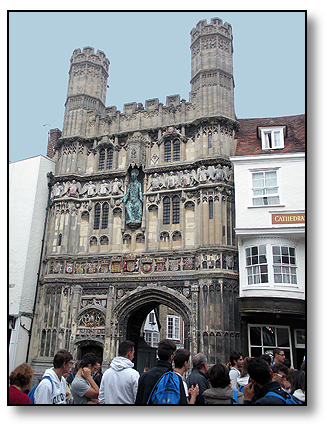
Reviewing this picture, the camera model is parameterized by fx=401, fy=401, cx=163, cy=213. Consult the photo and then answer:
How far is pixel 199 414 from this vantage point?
6574 millimetres

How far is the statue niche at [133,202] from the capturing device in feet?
66.3

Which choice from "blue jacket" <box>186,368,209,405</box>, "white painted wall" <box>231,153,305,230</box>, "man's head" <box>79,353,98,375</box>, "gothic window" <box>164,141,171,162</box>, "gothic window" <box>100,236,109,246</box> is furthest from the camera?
"gothic window" <box>164,141,171,162</box>

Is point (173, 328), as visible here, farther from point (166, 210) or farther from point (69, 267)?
point (166, 210)

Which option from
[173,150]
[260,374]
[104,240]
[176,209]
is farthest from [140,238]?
[260,374]

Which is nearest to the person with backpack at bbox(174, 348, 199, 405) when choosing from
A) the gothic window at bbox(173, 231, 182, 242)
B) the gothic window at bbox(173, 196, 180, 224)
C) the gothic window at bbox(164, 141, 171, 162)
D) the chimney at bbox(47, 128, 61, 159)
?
the gothic window at bbox(173, 231, 182, 242)

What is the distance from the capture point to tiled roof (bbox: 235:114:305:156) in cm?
1895

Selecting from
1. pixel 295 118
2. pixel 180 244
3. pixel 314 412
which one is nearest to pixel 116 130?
pixel 180 244

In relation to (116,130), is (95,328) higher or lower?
lower

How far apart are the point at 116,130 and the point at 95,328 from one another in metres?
10.8

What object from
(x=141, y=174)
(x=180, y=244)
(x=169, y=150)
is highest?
(x=169, y=150)

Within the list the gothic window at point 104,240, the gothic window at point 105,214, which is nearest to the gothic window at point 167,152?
the gothic window at point 105,214

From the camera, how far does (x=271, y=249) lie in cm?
1631

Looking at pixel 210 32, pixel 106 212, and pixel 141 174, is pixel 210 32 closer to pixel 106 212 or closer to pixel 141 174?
pixel 141 174

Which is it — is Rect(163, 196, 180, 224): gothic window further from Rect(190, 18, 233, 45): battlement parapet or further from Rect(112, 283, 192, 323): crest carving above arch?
Rect(190, 18, 233, 45): battlement parapet
